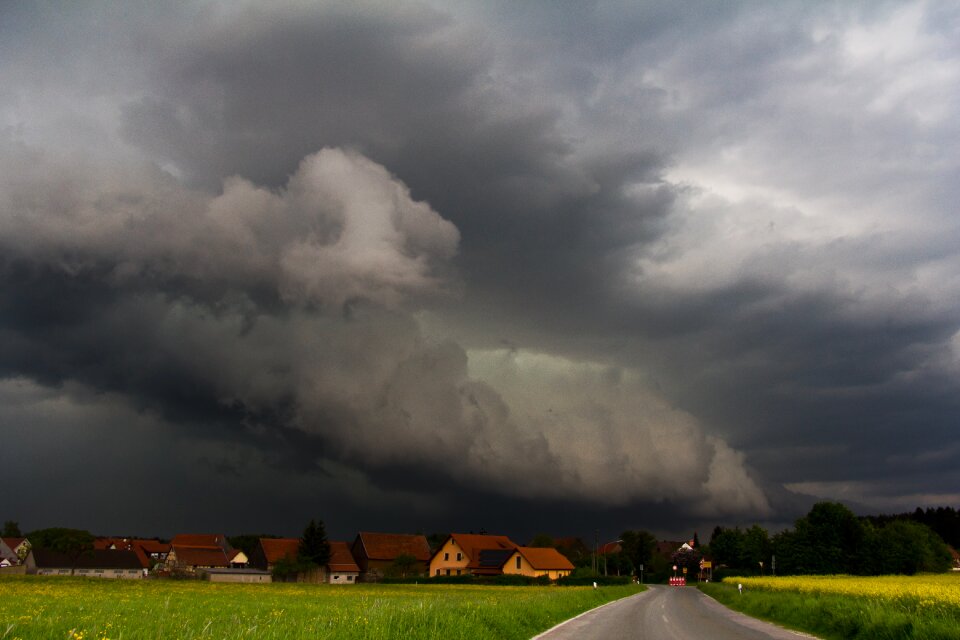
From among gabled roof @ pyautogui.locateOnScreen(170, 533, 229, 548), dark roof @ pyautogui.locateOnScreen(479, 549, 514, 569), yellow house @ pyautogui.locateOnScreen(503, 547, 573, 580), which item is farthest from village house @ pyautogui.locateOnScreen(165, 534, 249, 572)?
yellow house @ pyautogui.locateOnScreen(503, 547, 573, 580)

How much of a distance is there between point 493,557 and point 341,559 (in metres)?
25.9

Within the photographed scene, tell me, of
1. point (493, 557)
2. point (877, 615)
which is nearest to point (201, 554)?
point (493, 557)

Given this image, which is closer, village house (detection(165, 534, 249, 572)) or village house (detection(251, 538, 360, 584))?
village house (detection(251, 538, 360, 584))

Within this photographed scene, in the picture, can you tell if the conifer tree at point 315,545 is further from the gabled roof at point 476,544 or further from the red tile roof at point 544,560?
the red tile roof at point 544,560

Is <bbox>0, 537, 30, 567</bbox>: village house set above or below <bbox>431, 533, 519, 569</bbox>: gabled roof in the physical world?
below

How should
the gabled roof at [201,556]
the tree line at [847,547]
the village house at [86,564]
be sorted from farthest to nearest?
the gabled roof at [201,556], the village house at [86,564], the tree line at [847,547]

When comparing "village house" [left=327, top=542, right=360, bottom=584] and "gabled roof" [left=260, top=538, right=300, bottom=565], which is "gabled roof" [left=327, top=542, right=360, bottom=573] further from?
"gabled roof" [left=260, top=538, right=300, bottom=565]

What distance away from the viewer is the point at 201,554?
142375 millimetres

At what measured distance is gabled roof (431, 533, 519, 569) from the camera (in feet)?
390

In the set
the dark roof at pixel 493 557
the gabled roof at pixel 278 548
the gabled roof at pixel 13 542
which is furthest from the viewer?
the gabled roof at pixel 13 542

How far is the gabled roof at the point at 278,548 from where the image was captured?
117 metres

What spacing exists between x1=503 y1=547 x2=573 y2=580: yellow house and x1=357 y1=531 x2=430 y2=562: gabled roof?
15.9 metres

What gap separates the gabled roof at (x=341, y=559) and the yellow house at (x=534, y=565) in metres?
25.9

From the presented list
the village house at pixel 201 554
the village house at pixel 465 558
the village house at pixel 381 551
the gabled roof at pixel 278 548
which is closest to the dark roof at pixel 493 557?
the village house at pixel 465 558
